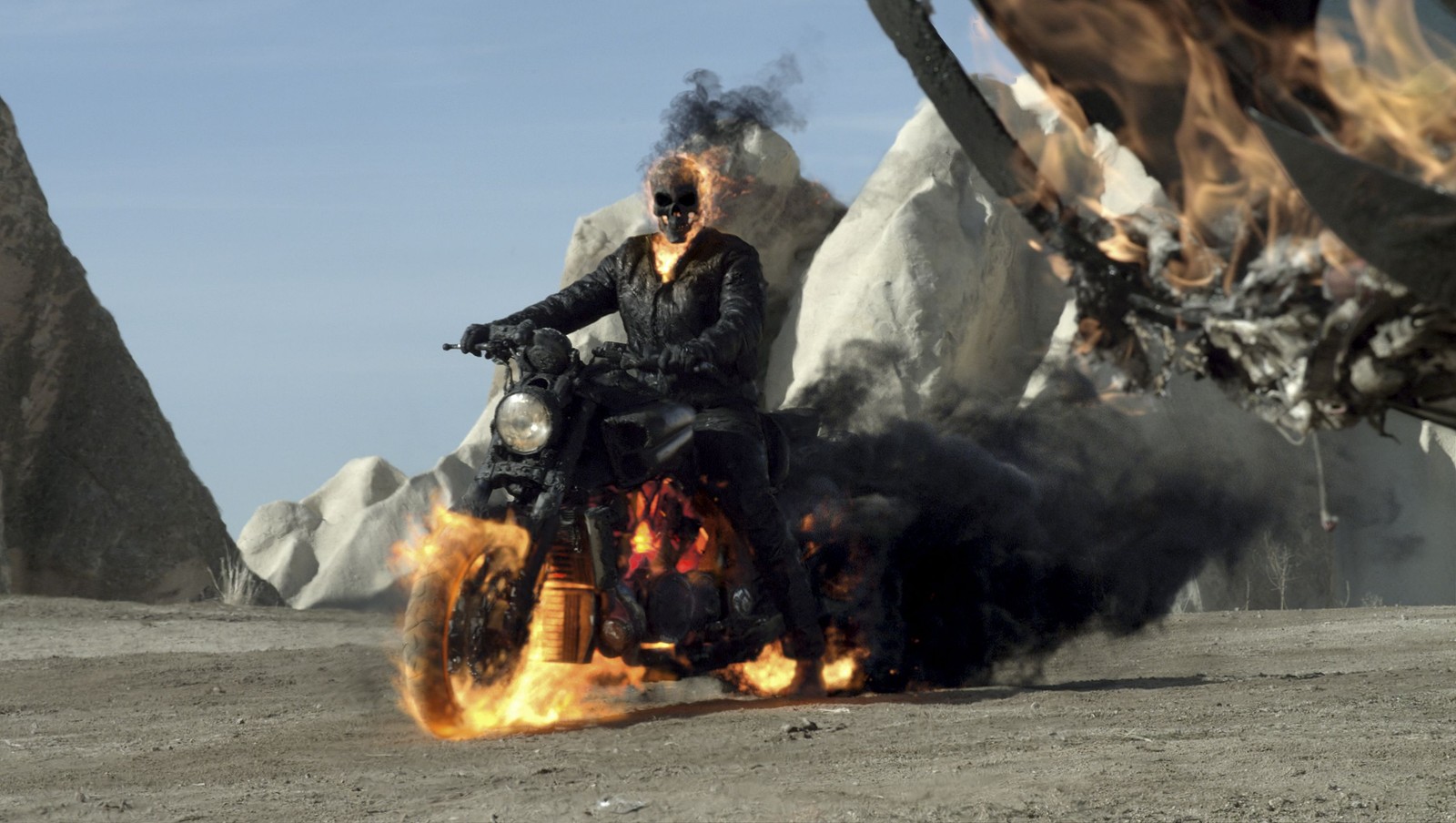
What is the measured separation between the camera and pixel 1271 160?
387cm

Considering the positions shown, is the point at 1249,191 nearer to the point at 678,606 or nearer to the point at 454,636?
the point at 454,636

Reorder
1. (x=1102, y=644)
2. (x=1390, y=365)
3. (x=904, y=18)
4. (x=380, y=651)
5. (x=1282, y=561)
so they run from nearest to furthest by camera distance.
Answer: (x=1390, y=365)
(x=904, y=18)
(x=380, y=651)
(x=1102, y=644)
(x=1282, y=561)

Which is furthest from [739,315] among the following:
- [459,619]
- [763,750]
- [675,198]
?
[763,750]

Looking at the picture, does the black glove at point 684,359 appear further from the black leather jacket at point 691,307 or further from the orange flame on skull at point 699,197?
the orange flame on skull at point 699,197

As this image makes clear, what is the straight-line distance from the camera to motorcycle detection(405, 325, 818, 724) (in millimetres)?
7328

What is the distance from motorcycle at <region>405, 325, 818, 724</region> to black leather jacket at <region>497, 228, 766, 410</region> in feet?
0.96

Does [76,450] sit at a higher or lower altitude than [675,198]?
lower

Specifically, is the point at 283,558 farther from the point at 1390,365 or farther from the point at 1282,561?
the point at 1390,365

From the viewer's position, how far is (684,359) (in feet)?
25.5

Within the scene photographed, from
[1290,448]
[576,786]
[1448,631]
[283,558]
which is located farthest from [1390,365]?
[283,558]

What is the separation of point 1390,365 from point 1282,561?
69.3 feet

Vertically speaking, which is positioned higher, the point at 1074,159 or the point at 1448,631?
the point at 1074,159

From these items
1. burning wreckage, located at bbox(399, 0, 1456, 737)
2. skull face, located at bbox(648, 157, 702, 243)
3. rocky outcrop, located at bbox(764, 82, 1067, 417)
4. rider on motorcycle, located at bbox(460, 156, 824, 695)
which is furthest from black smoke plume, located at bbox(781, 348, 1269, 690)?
rocky outcrop, located at bbox(764, 82, 1067, 417)

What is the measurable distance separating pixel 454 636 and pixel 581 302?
2.22m
